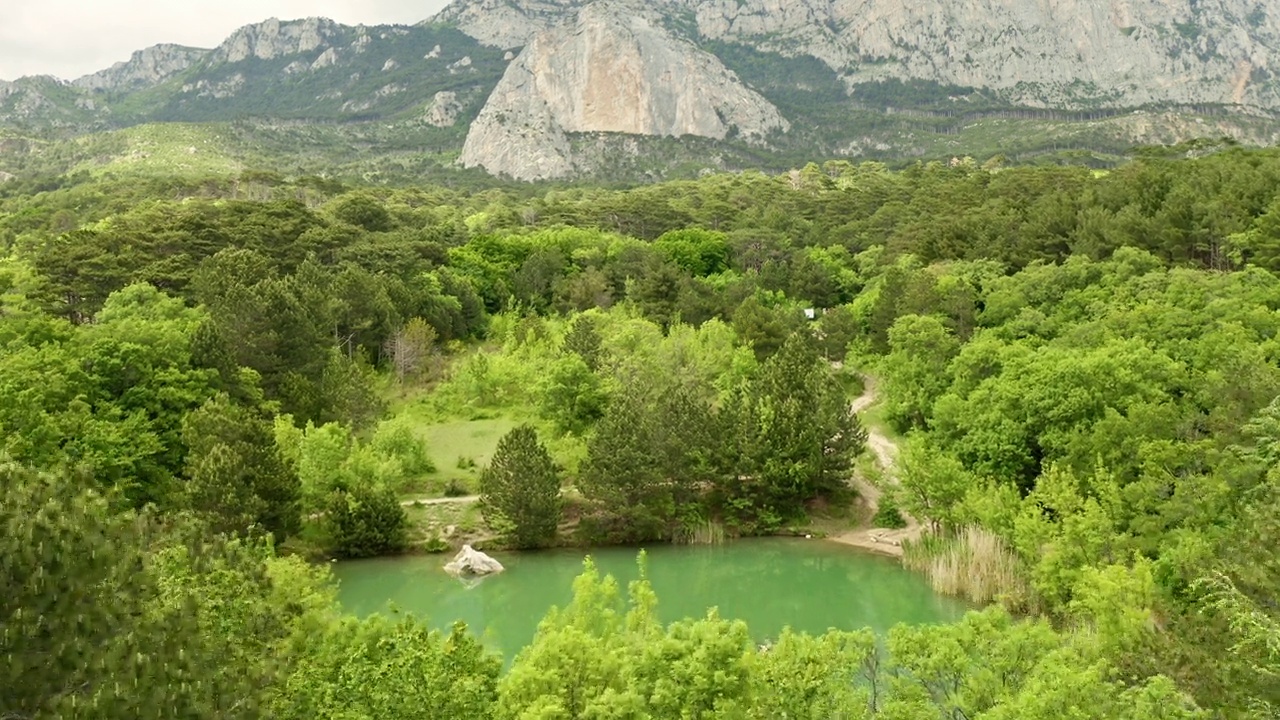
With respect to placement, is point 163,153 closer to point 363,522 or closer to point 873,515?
point 363,522

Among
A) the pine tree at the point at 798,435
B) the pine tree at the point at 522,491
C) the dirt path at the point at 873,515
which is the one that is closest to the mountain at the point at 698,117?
the dirt path at the point at 873,515

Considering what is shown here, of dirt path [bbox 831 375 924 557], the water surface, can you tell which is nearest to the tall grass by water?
the water surface

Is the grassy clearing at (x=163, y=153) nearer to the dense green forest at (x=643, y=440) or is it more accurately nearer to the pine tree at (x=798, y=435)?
the dense green forest at (x=643, y=440)

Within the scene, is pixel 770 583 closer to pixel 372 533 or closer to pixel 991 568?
pixel 991 568

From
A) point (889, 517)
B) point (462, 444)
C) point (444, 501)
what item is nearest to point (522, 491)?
point (444, 501)

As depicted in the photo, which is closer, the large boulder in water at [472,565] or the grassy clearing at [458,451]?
the large boulder in water at [472,565]
